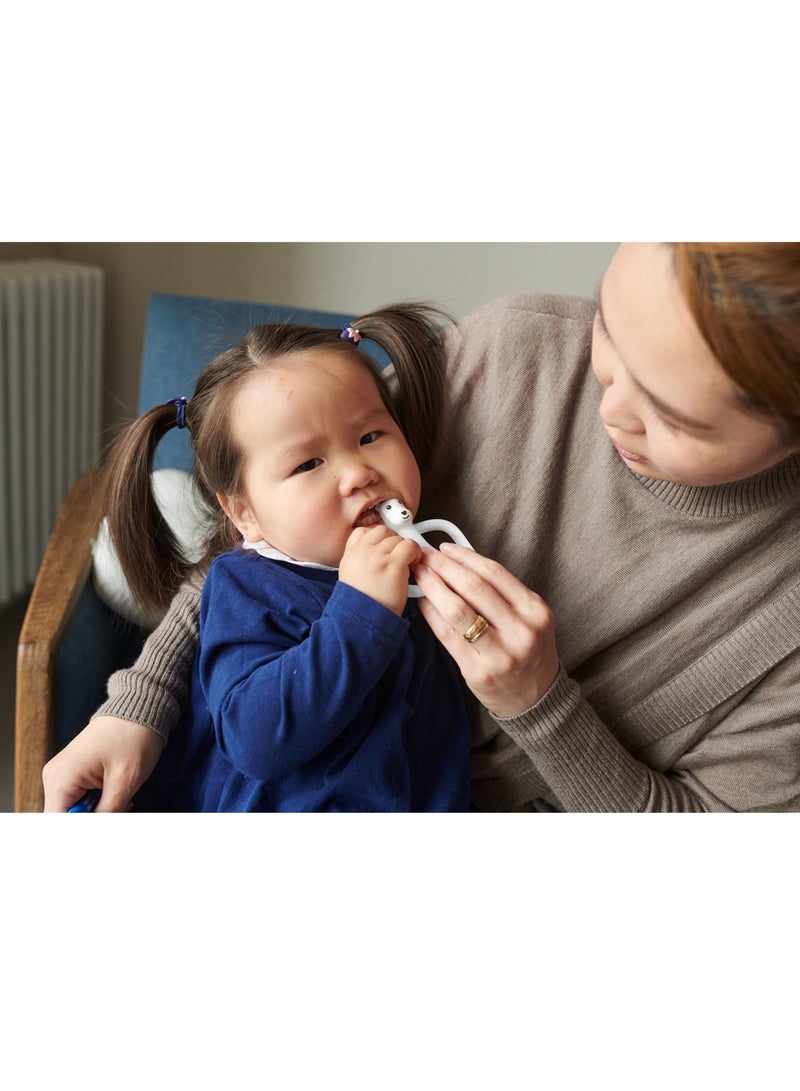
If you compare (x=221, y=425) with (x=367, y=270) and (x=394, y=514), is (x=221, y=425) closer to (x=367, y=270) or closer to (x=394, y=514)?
(x=394, y=514)

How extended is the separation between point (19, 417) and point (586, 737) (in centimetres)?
138

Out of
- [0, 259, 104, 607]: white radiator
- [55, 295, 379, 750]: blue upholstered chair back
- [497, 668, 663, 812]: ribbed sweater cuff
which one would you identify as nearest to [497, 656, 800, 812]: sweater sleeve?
[497, 668, 663, 812]: ribbed sweater cuff

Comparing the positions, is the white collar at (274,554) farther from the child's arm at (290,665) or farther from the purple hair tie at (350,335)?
the purple hair tie at (350,335)

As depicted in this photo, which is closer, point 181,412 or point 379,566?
point 379,566

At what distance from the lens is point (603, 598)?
0.76 metres

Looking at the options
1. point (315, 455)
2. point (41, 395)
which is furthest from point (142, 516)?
point (41, 395)

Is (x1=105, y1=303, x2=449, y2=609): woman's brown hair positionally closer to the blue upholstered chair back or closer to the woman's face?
the blue upholstered chair back

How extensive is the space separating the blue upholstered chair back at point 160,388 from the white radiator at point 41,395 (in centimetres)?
55

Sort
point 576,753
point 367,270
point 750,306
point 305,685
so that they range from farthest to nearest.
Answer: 1. point 367,270
2. point 576,753
3. point 305,685
4. point 750,306

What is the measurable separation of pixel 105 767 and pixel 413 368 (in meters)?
0.38

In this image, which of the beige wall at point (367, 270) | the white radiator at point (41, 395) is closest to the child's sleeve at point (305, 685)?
the beige wall at point (367, 270)

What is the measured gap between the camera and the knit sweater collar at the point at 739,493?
0.71 meters

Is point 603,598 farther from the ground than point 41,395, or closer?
farther from the ground

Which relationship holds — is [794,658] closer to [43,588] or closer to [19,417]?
[43,588]
